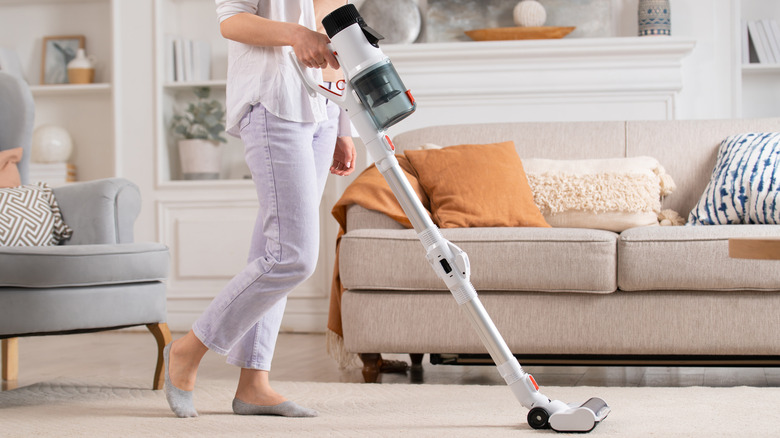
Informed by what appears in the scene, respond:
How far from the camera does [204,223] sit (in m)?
3.80

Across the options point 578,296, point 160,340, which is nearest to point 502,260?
point 578,296

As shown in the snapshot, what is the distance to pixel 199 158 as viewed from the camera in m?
3.85

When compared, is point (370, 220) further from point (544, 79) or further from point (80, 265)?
point (544, 79)

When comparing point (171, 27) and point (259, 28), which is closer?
point (259, 28)

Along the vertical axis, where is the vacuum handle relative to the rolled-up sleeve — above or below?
below

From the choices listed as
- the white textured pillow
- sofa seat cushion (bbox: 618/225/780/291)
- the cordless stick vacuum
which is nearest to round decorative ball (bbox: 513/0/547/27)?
the white textured pillow

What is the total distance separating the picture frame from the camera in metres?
4.06

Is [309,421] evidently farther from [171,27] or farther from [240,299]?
[171,27]

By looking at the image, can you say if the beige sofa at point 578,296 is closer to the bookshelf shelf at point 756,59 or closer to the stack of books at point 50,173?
the bookshelf shelf at point 756,59

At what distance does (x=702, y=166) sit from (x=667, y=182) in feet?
0.56

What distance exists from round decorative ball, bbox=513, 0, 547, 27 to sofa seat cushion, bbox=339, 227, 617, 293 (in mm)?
1643

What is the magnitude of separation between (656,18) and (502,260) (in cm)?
186

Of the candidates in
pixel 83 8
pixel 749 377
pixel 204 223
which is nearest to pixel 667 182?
pixel 749 377

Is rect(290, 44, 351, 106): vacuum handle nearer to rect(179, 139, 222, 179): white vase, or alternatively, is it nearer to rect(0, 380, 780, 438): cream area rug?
rect(0, 380, 780, 438): cream area rug
